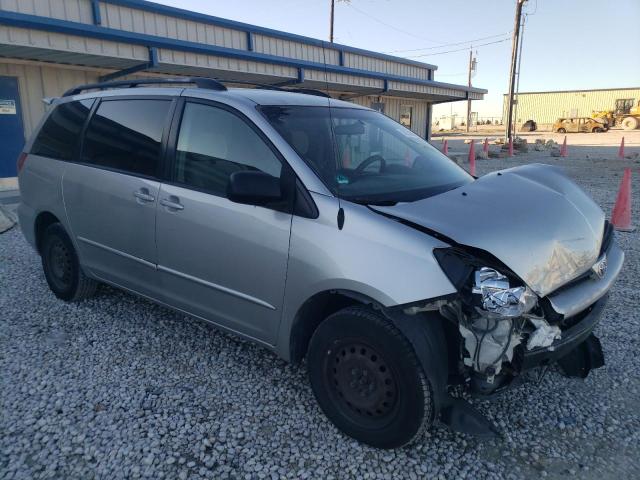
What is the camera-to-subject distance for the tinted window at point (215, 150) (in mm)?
2838

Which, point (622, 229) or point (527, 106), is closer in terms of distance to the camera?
point (622, 229)

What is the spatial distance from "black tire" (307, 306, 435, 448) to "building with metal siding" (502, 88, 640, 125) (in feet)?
220

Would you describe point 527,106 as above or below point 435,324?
above

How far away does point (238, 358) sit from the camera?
3387 mm

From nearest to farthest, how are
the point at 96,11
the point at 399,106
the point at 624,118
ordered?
the point at 96,11
the point at 399,106
the point at 624,118

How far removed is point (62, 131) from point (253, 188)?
257cm

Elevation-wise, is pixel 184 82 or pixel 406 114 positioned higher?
pixel 406 114

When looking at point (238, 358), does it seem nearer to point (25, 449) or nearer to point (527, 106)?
point (25, 449)

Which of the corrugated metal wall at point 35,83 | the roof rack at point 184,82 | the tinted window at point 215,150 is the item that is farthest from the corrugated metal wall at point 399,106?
the tinted window at point 215,150

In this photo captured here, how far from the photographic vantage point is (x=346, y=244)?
7.82 feet

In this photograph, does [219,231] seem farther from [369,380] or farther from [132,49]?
[132,49]

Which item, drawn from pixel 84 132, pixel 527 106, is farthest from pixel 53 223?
pixel 527 106

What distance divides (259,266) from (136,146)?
1.49 m

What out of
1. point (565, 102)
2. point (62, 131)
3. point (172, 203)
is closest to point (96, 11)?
point (62, 131)
